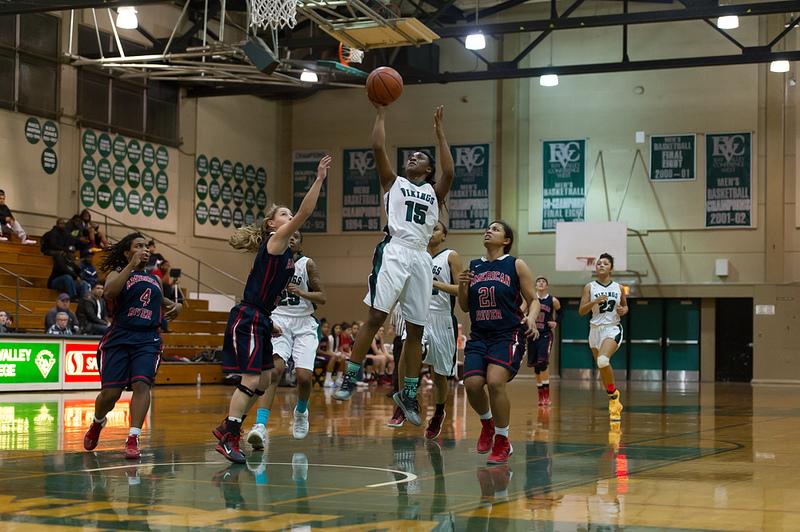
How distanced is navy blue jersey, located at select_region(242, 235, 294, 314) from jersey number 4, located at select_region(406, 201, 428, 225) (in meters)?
1.33

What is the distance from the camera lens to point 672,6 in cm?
2947

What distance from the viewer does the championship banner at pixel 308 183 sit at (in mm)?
32438

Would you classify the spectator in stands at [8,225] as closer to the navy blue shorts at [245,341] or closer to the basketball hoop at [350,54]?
Answer: the basketball hoop at [350,54]

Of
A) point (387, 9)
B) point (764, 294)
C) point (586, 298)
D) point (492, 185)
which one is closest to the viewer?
point (586, 298)

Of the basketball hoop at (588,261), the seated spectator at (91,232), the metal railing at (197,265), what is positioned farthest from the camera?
the basketball hoop at (588,261)

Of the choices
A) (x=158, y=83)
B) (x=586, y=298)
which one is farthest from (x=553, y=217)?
(x=586, y=298)

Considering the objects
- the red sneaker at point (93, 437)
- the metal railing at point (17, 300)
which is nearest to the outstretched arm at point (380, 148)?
the red sneaker at point (93, 437)

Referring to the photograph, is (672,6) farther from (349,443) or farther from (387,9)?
(349,443)

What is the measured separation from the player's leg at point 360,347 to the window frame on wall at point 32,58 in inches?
687

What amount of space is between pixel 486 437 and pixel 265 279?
216 cm

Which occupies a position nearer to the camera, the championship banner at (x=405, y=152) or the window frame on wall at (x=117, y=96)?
the window frame on wall at (x=117, y=96)

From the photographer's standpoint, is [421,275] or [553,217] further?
[553,217]

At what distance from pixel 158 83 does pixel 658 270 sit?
1437cm

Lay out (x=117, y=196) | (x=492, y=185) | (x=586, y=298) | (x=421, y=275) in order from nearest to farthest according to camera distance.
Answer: (x=421, y=275), (x=586, y=298), (x=117, y=196), (x=492, y=185)
